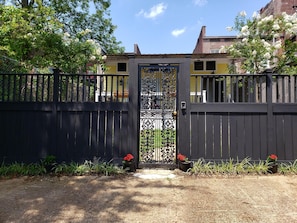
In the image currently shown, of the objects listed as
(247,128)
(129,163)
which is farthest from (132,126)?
(247,128)

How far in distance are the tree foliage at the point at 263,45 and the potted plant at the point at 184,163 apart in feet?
11.3

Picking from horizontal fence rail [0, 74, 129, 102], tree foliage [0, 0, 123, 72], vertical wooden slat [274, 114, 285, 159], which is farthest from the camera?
tree foliage [0, 0, 123, 72]

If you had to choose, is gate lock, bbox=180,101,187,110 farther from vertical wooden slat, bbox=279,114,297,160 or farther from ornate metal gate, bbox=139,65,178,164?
vertical wooden slat, bbox=279,114,297,160

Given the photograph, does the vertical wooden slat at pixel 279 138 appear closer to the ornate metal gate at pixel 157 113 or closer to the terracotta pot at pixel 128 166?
the ornate metal gate at pixel 157 113

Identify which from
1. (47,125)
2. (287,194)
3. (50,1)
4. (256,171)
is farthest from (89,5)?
(287,194)

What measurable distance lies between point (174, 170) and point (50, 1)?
25.9 feet

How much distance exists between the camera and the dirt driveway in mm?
2260

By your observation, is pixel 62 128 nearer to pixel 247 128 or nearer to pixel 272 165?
pixel 247 128

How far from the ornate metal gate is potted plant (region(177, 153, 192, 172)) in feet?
0.87

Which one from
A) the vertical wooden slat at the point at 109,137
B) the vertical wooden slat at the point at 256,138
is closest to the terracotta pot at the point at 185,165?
the vertical wooden slat at the point at 256,138

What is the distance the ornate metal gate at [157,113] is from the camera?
411cm

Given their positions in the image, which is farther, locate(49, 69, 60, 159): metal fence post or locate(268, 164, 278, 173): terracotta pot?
locate(49, 69, 60, 159): metal fence post

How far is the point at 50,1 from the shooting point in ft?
25.5

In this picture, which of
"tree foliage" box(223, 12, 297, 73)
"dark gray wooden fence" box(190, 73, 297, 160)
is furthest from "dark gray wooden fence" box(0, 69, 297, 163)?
"tree foliage" box(223, 12, 297, 73)
